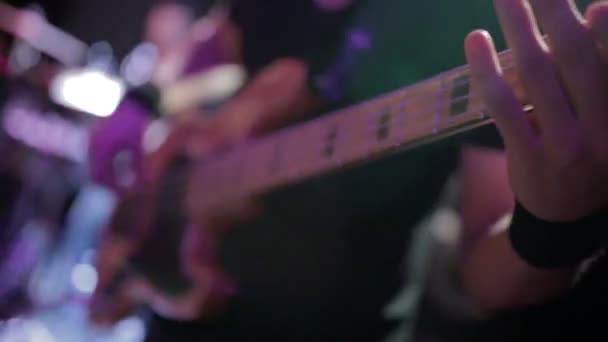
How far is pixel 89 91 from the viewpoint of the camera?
94 cm

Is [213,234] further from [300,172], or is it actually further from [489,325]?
[489,325]

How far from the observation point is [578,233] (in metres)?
0.36

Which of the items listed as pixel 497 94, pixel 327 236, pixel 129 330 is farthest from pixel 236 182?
pixel 497 94

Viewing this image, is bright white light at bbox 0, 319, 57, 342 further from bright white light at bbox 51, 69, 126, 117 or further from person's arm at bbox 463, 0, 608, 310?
person's arm at bbox 463, 0, 608, 310

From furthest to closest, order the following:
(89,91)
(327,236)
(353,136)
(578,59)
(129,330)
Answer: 1. (89,91)
2. (129,330)
3. (327,236)
4. (353,136)
5. (578,59)

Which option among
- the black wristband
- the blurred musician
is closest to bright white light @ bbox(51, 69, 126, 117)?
the blurred musician

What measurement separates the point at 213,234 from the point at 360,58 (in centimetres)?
23

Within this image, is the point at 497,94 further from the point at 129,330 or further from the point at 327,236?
the point at 129,330

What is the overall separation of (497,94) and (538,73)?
2 cm

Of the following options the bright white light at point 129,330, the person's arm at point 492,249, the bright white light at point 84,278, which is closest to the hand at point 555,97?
the person's arm at point 492,249

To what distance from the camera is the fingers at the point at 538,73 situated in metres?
0.32

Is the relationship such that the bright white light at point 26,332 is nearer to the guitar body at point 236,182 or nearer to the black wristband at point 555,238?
the guitar body at point 236,182

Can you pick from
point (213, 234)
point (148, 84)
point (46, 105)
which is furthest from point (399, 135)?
point (46, 105)

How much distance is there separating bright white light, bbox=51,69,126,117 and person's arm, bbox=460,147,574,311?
0.47m
